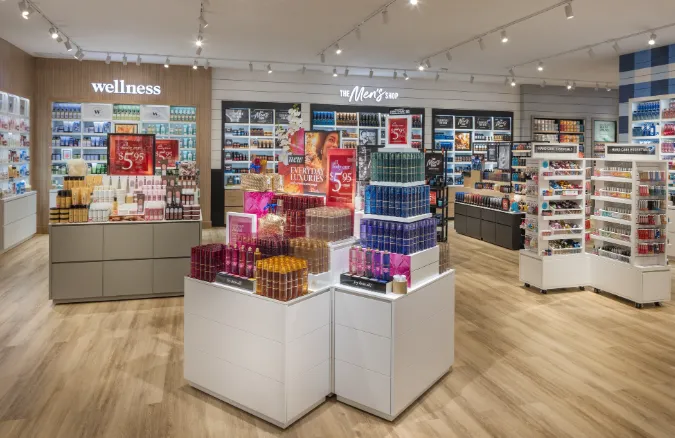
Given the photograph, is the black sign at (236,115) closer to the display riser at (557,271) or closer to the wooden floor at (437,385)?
the wooden floor at (437,385)

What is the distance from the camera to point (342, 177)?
4.12 m

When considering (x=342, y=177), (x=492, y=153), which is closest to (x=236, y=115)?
(x=492, y=153)

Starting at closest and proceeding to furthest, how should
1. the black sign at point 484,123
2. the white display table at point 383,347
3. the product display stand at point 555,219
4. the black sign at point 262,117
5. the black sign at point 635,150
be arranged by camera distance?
the white display table at point 383,347
the black sign at point 635,150
the product display stand at point 555,219
the black sign at point 262,117
the black sign at point 484,123

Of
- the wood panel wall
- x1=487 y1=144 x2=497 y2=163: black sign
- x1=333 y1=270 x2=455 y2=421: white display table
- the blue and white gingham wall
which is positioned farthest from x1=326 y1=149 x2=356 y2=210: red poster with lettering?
the wood panel wall

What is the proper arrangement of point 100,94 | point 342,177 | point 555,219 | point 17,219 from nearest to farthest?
1. point 342,177
2. point 555,219
3. point 17,219
4. point 100,94

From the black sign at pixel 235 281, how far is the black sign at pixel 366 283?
62 cm

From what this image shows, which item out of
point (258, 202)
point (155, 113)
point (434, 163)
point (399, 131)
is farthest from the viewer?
point (155, 113)

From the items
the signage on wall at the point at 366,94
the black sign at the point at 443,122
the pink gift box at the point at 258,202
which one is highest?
the signage on wall at the point at 366,94

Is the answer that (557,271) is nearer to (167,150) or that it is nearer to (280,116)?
(167,150)

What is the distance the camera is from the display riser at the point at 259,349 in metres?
3.29

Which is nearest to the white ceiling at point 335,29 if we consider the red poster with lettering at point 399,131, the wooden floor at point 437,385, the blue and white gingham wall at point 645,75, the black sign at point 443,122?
the blue and white gingham wall at point 645,75

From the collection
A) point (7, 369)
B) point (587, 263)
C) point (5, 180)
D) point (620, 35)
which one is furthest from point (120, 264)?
point (620, 35)

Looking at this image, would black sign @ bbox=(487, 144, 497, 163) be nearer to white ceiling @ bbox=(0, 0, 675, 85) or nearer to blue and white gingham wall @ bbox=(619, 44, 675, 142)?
white ceiling @ bbox=(0, 0, 675, 85)

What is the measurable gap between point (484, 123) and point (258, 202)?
428 inches
